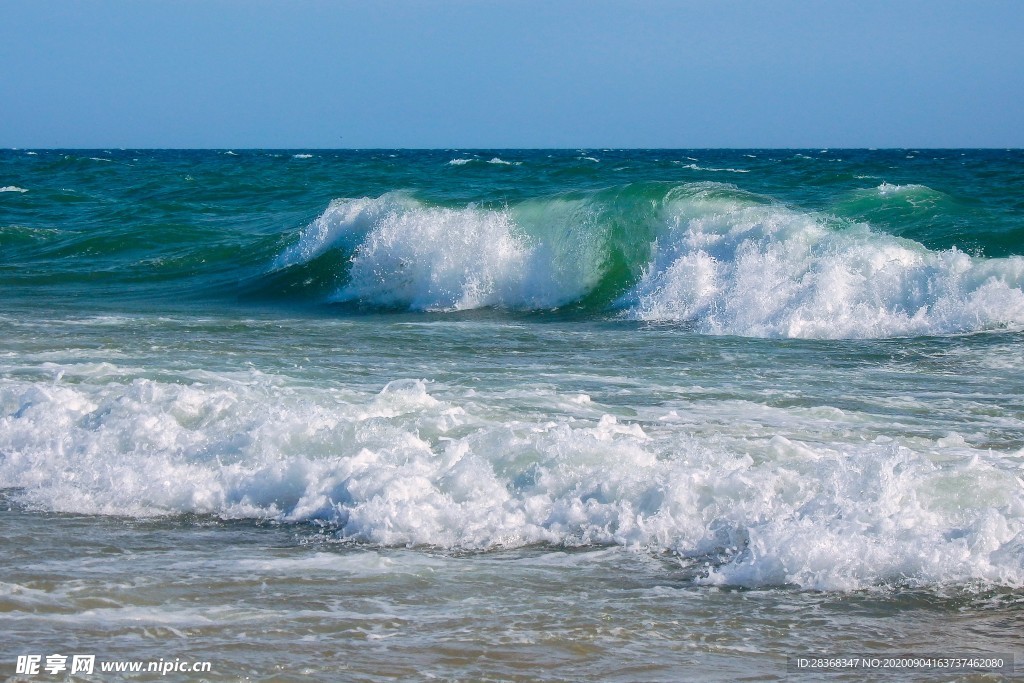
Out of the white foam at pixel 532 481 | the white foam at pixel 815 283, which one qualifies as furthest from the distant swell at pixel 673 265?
the white foam at pixel 532 481

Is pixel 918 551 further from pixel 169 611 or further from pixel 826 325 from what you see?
pixel 826 325

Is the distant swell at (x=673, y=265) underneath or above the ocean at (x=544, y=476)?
above

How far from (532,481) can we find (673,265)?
8.36 meters

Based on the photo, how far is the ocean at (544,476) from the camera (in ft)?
13.3

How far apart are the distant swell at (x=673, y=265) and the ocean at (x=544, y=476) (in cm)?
7

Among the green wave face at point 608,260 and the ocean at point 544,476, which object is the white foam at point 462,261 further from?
the ocean at point 544,476

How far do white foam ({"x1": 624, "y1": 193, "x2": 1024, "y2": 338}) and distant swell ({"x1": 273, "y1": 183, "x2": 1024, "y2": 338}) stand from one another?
0.02 metres

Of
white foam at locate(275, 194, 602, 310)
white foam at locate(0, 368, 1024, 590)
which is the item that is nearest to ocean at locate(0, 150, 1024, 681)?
white foam at locate(0, 368, 1024, 590)

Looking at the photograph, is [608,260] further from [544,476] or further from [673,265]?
[544,476]

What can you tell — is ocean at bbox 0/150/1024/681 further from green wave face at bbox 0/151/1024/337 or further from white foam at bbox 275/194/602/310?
white foam at bbox 275/194/602/310

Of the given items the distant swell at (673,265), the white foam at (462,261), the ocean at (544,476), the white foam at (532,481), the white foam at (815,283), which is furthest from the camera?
the white foam at (462,261)

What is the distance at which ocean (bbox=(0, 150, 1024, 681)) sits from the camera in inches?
160

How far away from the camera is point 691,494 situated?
531cm

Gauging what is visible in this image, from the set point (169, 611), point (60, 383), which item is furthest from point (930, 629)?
point (60, 383)
